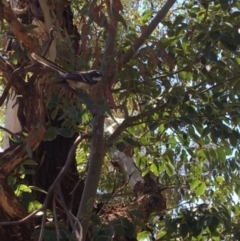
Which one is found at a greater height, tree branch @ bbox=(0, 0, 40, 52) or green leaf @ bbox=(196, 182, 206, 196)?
tree branch @ bbox=(0, 0, 40, 52)

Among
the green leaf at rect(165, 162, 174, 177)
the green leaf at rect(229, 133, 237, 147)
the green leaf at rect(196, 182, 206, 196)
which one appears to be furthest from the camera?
the green leaf at rect(165, 162, 174, 177)

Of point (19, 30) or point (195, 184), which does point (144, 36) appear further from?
point (195, 184)

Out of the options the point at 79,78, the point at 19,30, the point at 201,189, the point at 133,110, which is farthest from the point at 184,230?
the point at 19,30

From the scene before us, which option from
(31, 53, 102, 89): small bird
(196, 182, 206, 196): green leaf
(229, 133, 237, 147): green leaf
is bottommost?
(196, 182, 206, 196): green leaf

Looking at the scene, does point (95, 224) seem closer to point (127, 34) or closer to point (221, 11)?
point (127, 34)

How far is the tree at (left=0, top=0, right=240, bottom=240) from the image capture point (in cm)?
329

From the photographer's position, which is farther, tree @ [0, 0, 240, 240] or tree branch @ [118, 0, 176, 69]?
tree branch @ [118, 0, 176, 69]

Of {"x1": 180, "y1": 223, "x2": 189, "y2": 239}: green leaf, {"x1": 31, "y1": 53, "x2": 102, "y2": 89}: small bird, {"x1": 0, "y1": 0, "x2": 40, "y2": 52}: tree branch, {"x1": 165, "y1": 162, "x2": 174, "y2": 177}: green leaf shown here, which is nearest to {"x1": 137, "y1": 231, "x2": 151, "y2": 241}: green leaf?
{"x1": 180, "y1": 223, "x2": 189, "y2": 239}: green leaf

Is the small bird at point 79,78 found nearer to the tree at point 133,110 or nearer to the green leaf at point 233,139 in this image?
the tree at point 133,110

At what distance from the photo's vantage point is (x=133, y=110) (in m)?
3.88

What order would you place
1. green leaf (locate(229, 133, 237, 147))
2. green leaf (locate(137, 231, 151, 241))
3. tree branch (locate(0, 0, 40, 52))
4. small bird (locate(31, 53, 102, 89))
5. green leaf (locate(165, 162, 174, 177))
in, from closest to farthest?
1. small bird (locate(31, 53, 102, 89))
2. tree branch (locate(0, 0, 40, 52))
3. green leaf (locate(229, 133, 237, 147))
4. green leaf (locate(137, 231, 151, 241))
5. green leaf (locate(165, 162, 174, 177))

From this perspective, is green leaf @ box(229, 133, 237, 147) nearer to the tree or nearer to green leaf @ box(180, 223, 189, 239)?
the tree

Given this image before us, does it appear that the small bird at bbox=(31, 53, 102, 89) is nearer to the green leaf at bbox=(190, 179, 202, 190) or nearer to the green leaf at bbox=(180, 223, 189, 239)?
the green leaf at bbox=(180, 223, 189, 239)

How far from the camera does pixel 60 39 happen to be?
3801mm
